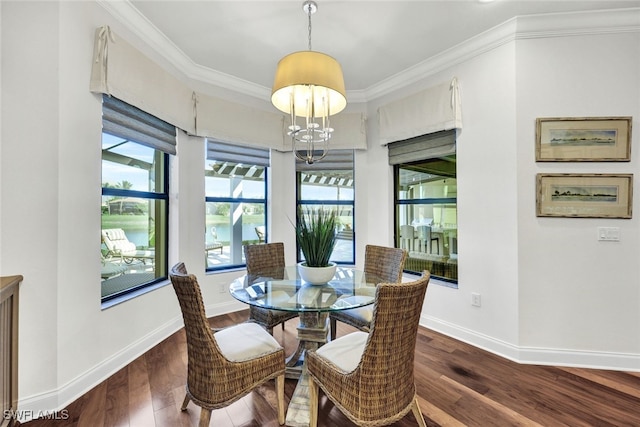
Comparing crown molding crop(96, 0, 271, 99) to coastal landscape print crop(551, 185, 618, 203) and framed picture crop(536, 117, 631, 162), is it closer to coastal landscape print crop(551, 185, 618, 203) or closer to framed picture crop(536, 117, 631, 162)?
framed picture crop(536, 117, 631, 162)

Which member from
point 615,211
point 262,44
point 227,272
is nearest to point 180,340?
point 227,272

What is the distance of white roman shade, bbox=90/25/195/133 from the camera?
2.06 metres

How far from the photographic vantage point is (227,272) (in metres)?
3.55

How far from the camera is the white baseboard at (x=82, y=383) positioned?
1730 millimetres

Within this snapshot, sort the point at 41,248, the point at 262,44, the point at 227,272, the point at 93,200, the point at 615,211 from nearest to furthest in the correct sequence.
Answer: the point at 41,248 → the point at 93,200 → the point at 615,211 → the point at 262,44 → the point at 227,272

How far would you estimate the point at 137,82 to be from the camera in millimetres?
2348

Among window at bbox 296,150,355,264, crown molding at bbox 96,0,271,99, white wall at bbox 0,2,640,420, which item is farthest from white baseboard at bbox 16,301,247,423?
crown molding at bbox 96,0,271,99

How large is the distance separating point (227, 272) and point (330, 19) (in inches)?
113

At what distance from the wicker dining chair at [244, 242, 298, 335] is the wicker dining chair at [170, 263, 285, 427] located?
2.15 feet

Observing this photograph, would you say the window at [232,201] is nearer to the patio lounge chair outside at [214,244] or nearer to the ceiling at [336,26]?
the patio lounge chair outside at [214,244]

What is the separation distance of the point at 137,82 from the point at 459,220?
3.15 m

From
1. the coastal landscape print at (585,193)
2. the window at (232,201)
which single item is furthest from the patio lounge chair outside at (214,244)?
the coastal landscape print at (585,193)

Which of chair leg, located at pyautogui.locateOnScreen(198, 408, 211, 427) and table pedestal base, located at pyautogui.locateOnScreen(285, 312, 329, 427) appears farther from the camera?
table pedestal base, located at pyautogui.locateOnScreen(285, 312, 329, 427)

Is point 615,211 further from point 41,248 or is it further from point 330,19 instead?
point 41,248
